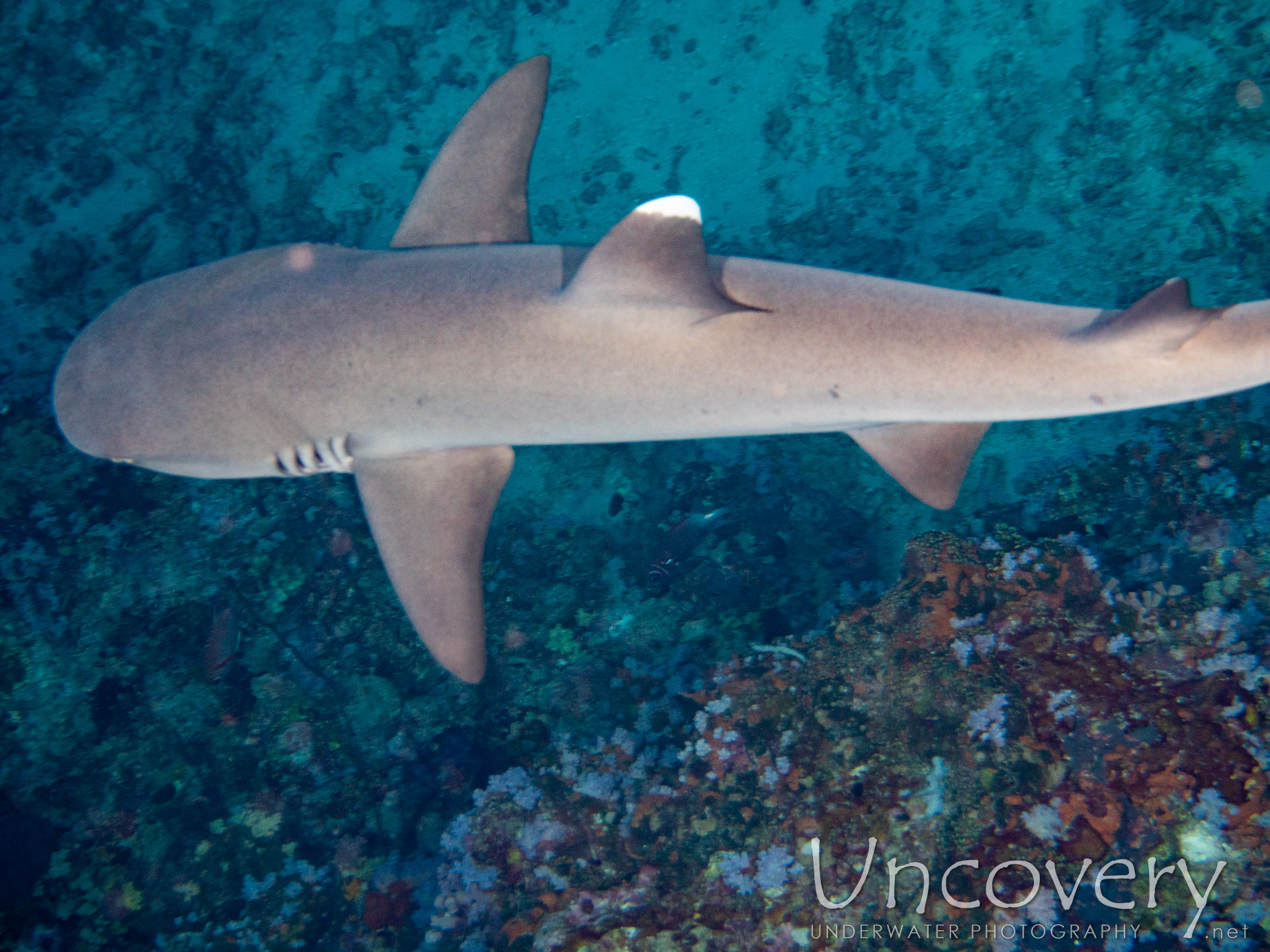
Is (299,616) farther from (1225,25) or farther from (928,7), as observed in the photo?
(1225,25)

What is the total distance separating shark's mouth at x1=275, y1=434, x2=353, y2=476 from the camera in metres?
2.81

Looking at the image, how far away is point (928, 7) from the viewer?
4.52 meters

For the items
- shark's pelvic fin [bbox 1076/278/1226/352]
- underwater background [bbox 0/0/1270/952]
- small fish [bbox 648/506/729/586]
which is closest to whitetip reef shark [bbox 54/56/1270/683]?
shark's pelvic fin [bbox 1076/278/1226/352]

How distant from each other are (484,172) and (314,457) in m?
1.50

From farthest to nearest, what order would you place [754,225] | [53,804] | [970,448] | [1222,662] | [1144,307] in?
[754,225]
[53,804]
[1222,662]
[970,448]
[1144,307]

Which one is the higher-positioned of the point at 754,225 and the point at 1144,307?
the point at 1144,307

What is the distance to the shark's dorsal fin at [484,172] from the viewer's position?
3068mm

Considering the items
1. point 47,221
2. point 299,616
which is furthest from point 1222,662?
point 47,221

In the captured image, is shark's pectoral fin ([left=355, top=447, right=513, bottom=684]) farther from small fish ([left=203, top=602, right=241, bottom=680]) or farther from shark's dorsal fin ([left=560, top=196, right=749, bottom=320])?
small fish ([left=203, top=602, right=241, bottom=680])

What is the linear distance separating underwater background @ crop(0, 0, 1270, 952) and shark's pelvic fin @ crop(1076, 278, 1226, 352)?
1552 millimetres

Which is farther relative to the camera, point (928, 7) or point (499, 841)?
point (928, 7)

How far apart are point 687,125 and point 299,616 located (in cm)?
415

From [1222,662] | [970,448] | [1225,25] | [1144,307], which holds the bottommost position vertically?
[1222,662]

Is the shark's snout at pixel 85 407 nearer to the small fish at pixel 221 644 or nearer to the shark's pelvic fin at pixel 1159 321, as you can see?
the small fish at pixel 221 644
